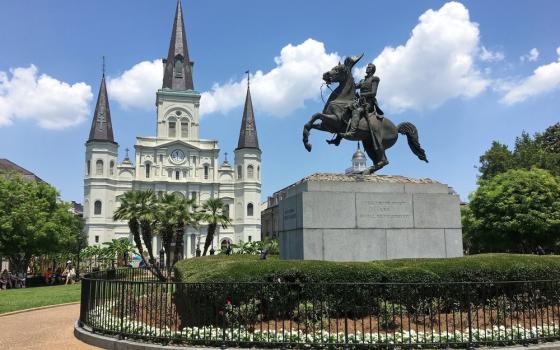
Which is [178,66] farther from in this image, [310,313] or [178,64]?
[310,313]

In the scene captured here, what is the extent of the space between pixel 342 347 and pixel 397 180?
6.02 metres

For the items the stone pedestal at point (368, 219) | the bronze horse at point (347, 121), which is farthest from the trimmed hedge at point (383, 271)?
the bronze horse at point (347, 121)

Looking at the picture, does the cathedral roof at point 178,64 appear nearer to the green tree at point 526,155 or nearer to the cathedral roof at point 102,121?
the cathedral roof at point 102,121

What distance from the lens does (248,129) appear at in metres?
88.4

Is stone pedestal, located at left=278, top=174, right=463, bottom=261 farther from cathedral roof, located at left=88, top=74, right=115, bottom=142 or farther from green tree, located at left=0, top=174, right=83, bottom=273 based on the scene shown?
cathedral roof, located at left=88, top=74, right=115, bottom=142

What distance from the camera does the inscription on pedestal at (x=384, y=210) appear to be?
11781mm

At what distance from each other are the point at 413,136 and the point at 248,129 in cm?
7573

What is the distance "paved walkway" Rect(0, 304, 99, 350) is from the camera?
30.9 ft

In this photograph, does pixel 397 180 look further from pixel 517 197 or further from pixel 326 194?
pixel 517 197

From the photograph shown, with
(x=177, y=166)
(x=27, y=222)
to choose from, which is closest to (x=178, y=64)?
(x=177, y=166)

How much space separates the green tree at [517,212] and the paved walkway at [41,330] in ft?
105

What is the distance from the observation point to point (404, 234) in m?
12.0

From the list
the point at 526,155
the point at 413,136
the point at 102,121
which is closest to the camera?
the point at 413,136

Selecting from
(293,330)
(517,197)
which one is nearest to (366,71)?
(293,330)
